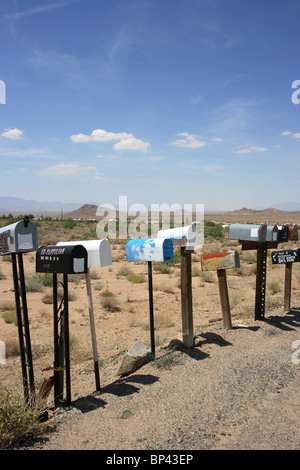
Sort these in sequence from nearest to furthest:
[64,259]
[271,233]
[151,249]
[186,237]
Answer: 1. [64,259]
2. [151,249]
3. [186,237]
4. [271,233]

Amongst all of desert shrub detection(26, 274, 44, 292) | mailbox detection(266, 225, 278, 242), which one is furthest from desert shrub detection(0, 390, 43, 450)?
desert shrub detection(26, 274, 44, 292)

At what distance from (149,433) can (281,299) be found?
7.18 meters

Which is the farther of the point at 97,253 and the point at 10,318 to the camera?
the point at 10,318

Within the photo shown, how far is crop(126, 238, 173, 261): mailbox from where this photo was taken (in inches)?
207

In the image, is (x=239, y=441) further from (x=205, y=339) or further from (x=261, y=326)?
(x=261, y=326)

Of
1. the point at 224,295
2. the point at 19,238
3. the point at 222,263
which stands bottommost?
the point at 224,295

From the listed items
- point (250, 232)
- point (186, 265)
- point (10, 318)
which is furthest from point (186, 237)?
point (10, 318)

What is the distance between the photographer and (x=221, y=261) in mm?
6375

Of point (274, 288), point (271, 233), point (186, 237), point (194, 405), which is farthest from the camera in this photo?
point (274, 288)

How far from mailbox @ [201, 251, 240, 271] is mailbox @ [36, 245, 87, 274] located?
2728 millimetres

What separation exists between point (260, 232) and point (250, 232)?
0.64 feet

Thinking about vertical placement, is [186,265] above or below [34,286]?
above

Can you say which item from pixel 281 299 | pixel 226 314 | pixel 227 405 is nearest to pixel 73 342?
pixel 226 314

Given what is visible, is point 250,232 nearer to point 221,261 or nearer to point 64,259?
point 221,261
